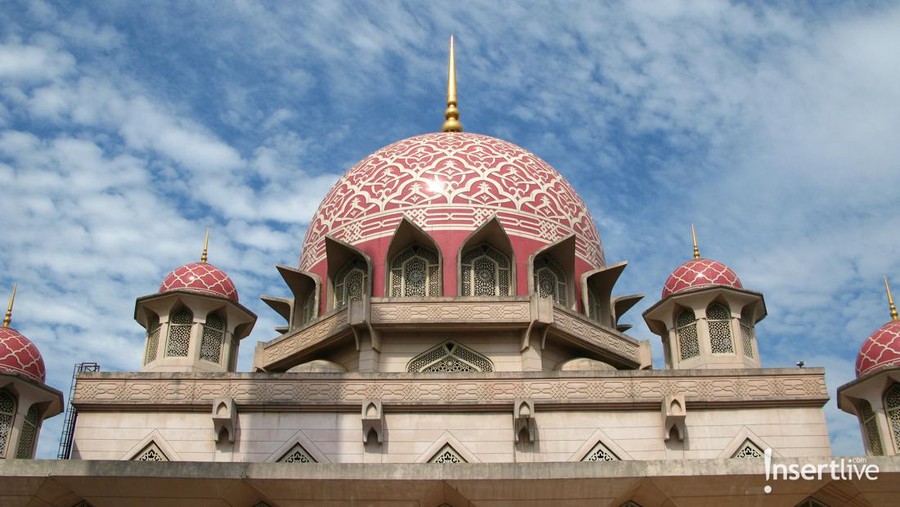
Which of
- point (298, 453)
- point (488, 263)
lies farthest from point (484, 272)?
point (298, 453)

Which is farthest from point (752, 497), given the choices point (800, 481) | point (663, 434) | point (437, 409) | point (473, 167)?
point (473, 167)

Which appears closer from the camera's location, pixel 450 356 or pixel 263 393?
pixel 263 393

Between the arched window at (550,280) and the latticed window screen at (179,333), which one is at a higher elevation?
the arched window at (550,280)

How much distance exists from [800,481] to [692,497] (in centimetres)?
144

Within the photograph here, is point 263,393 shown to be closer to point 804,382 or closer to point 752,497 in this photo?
point 752,497

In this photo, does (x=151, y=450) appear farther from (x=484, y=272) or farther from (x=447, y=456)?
(x=484, y=272)

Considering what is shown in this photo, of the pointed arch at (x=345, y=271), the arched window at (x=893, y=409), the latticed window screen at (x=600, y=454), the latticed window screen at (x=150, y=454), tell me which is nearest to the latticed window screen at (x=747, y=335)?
the arched window at (x=893, y=409)

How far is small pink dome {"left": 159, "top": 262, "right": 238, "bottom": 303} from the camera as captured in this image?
1925cm

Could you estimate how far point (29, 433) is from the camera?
1723 centimetres

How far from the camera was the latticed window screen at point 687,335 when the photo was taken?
1873 centimetres

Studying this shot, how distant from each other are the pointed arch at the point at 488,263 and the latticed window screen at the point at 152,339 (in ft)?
19.5

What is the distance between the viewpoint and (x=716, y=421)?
1662cm

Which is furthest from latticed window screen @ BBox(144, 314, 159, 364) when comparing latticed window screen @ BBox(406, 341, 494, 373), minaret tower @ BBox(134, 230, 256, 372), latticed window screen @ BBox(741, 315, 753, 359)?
latticed window screen @ BBox(741, 315, 753, 359)

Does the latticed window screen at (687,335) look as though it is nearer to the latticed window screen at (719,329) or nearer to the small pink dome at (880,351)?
the latticed window screen at (719,329)
